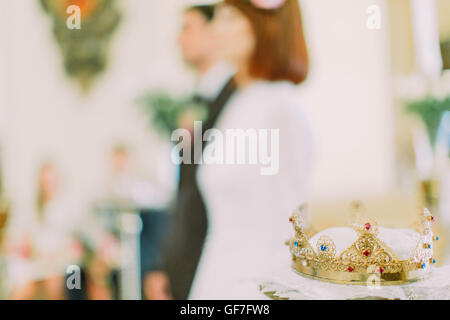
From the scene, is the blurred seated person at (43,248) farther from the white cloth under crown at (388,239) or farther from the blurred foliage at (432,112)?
the blurred foliage at (432,112)

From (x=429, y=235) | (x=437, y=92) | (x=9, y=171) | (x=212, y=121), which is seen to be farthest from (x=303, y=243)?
(x=9, y=171)

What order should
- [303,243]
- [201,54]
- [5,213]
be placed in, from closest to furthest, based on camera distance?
[303,243], [5,213], [201,54]

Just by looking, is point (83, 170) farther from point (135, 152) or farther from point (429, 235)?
point (429, 235)

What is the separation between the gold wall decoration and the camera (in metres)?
1.36

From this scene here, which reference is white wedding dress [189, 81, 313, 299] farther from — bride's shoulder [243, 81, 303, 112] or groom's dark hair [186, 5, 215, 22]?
groom's dark hair [186, 5, 215, 22]

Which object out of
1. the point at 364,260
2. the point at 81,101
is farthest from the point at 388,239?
the point at 81,101

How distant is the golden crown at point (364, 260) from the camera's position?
68 cm

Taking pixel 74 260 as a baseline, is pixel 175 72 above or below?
above

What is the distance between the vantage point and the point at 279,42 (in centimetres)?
117

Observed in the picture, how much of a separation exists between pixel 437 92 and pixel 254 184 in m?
0.58

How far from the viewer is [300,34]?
1183 millimetres
